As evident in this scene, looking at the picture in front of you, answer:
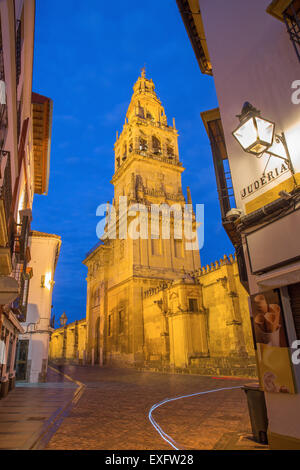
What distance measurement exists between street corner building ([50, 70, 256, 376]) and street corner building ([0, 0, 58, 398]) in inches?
454

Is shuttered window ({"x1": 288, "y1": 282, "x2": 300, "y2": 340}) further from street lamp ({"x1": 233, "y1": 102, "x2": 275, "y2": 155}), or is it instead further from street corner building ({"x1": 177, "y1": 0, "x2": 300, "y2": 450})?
street lamp ({"x1": 233, "y1": 102, "x2": 275, "y2": 155})

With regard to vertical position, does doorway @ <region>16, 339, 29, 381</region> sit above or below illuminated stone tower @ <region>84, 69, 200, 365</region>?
below

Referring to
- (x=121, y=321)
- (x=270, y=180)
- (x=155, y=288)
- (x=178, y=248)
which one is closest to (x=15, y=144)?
(x=270, y=180)

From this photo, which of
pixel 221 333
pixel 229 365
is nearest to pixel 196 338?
pixel 221 333

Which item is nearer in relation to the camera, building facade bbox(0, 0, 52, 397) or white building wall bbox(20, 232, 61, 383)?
building facade bbox(0, 0, 52, 397)

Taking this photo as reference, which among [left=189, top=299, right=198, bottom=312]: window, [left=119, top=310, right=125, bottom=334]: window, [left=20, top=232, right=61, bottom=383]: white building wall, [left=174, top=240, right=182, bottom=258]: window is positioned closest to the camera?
[left=20, top=232, right=61, bottom=383]: white building wall

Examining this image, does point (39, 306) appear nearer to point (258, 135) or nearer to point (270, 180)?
point (270, 180)

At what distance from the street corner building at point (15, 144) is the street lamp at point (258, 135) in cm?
416

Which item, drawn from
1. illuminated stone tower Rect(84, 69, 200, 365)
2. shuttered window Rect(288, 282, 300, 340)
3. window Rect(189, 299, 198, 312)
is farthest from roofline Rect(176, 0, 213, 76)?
illuminated stone tower Rect(84, 69, 200, 365)

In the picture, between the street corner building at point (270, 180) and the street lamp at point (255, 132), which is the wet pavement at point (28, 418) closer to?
the street corner building at point (270, 180)

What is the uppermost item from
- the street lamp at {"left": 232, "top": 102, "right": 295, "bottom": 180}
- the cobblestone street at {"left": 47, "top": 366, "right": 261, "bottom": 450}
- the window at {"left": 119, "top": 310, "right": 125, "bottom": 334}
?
the street lamp at {"left": 232, "top": 102, "right": 295, "bottom": 180}

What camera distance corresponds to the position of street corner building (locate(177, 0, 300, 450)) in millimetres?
4281

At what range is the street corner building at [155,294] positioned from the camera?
20.2 m

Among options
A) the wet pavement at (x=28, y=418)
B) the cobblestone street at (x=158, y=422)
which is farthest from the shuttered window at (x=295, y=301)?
the wet pavement at (x=28, y=418)
